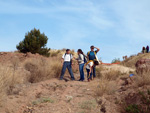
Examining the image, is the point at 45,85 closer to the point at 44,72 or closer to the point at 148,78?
the point at 44,72

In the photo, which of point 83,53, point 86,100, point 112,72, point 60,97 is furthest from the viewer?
point 112,72

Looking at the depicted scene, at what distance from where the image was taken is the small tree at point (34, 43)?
26.3 m

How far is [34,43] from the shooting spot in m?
26.1

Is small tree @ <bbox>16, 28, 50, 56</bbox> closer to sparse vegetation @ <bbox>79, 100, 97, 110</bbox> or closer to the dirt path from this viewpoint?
the dirt path

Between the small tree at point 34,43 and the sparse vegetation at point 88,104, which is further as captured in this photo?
the small tree at point 34,43

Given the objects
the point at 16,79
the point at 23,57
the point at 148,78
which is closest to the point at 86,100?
the point at 148,78

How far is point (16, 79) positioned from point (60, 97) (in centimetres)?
294

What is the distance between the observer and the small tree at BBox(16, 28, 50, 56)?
2631 cm

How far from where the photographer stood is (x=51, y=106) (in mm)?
5887

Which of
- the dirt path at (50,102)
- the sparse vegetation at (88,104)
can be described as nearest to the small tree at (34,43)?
the dirt path at (50,102)

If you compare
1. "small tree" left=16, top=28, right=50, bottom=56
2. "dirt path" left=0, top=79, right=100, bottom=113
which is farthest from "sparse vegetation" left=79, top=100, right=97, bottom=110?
"small tree" left=16, top=28, right=50, bottom=56

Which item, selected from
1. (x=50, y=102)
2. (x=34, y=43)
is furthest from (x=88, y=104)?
(x=34, y=43)

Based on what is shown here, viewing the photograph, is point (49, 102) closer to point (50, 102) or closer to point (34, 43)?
point (50, 102)

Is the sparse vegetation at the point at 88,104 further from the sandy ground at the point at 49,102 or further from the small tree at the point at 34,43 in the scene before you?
the small tree at the point at 34,43
